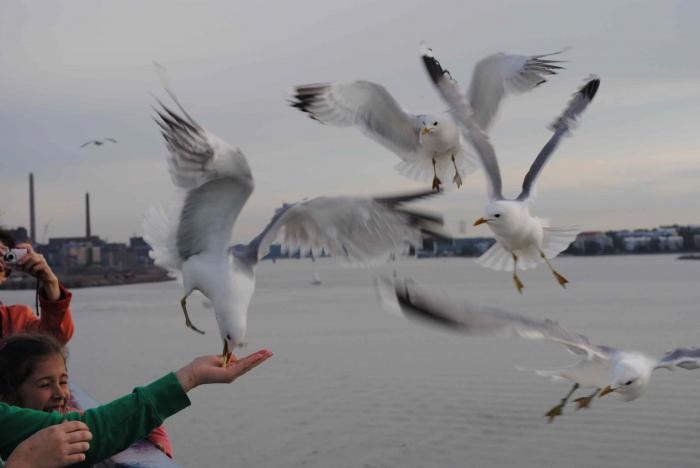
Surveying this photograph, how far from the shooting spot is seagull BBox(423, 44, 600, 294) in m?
1.61

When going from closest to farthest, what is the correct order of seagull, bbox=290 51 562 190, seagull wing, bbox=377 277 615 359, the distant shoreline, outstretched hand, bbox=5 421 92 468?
seagull wing, bbox=377 277 615 359 < outstretched hand, bbox=5 421 92 468 < seagull, bbox=290 51 562 190 < the distant shoreline

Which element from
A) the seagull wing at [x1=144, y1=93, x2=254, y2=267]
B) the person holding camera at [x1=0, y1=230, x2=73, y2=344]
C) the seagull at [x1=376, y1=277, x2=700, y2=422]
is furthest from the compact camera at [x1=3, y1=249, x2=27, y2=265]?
the seagull at [x1=376, y1=277, x2=700, y2=422]

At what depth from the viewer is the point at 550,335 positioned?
149 cm

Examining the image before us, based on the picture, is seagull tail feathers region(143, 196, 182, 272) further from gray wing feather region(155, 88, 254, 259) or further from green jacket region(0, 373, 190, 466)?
green jacket region(0, 373, 190, 466)

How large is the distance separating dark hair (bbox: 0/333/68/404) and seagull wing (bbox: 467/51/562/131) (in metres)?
1.21

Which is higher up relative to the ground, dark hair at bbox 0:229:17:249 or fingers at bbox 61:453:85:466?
dark hair at bbox 0:229:17:249

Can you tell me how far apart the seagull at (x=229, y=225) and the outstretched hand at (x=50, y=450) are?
311 mm

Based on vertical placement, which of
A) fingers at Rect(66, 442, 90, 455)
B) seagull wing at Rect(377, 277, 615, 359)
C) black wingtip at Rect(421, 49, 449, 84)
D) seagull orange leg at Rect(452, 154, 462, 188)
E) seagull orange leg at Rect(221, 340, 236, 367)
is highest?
black wingtip at Rect(421, 49, 449, 84)

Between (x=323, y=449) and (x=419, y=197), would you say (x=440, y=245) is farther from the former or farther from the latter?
(x=323, y=449)

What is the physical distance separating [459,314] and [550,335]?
0.94ft

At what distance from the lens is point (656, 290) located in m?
32.1

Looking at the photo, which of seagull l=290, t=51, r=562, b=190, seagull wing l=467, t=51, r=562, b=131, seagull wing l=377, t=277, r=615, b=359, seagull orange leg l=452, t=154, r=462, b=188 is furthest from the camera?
seagull wing l=467, t=51, r=562, b=131

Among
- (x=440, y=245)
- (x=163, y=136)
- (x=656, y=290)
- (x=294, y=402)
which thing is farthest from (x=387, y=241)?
(x=656, y=290)

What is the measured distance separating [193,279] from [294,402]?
10196 millimetres
